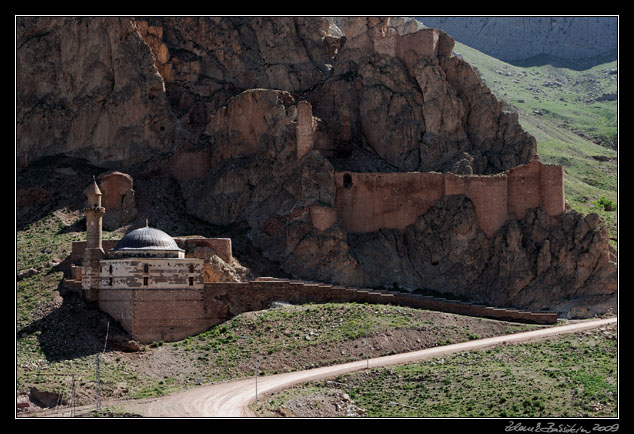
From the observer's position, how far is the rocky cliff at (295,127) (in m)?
102

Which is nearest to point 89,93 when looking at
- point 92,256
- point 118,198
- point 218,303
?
point 118,198

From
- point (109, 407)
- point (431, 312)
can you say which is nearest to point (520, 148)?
point (431, 312)

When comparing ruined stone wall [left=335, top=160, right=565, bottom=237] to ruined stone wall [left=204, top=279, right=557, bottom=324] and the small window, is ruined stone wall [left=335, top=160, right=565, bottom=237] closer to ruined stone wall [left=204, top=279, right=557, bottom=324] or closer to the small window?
the small window

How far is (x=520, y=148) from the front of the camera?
10925 cm

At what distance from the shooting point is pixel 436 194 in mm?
104500

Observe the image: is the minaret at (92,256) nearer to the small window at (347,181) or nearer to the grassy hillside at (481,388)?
the grassy hillside at (481,388)

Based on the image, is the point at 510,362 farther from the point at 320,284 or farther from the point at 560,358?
the point at 320,284

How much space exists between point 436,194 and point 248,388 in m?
29.8

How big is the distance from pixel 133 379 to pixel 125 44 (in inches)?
1531

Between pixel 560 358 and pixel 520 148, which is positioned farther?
pixel 520 148

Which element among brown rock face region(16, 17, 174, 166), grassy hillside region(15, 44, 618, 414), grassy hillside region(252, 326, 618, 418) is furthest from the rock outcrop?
grassy hillside region(252, 326, 618, 418)

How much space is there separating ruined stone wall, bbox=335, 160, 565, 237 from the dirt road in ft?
40.7

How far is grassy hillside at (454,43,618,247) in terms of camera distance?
448 ft

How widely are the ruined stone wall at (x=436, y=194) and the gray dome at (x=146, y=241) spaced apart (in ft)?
56.2
